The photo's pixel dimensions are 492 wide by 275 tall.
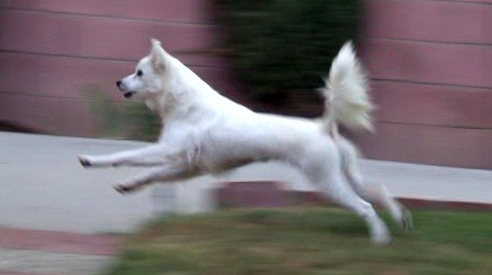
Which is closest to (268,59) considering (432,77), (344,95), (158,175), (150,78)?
(432,77)

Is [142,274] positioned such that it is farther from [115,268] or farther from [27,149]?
[27,149]

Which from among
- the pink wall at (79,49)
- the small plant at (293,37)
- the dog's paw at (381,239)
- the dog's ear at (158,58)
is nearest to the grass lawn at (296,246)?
the dog's paw at (381,239)

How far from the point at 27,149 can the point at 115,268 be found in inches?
175

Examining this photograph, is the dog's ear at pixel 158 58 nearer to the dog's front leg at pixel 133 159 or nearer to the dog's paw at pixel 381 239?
the dog's front leg at pixel 133 159

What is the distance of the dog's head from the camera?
8.31 m

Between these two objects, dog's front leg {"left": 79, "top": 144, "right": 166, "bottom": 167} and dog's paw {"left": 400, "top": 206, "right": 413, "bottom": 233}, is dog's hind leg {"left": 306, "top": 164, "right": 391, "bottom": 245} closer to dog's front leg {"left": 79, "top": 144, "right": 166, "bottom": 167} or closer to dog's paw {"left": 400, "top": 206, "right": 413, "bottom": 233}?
dog's paw {"left": 400, "top": 206, "right": 413, "bottom": 233}

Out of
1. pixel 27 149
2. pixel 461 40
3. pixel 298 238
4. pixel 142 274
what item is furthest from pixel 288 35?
pixel 142 274

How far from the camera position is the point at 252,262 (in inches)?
277

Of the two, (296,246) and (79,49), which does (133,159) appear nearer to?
(296,246)

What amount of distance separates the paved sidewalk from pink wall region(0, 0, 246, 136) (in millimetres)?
836

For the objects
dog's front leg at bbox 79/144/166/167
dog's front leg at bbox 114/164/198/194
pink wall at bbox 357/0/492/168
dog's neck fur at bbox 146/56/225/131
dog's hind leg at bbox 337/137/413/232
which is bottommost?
dog's hind leg at bbox 337/137/413/232

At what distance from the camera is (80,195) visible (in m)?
9.55

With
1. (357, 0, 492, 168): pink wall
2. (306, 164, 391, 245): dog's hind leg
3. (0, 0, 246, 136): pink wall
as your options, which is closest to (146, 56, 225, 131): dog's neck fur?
(306, 164, 391, 245): dog's hind leg

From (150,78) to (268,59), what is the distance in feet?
12.9
